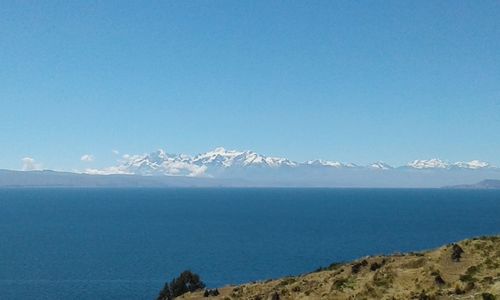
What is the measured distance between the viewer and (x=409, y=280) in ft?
98.0

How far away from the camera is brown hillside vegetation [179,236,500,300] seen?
83.5 feet

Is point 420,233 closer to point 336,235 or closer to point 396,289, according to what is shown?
point 336,235

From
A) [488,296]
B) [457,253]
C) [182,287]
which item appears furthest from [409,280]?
[182,287]

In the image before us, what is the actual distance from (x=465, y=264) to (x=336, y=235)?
161497mm

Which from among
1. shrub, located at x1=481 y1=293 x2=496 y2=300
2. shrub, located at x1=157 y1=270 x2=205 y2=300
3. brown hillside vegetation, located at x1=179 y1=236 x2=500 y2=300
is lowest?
shrub, located at x1=157 y1=270 x2=205 y2=300

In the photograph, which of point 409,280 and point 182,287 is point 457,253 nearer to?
point 409,280

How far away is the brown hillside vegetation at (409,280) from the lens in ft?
83.5

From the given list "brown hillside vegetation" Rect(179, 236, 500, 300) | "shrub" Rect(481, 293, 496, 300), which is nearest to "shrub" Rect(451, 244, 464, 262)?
"brown hillside vegetation" Rect(179, 236, 500, 300)

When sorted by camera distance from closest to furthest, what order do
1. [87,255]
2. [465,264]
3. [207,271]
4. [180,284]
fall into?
[465,264] → [180,284] → [207,271] → [87,255]

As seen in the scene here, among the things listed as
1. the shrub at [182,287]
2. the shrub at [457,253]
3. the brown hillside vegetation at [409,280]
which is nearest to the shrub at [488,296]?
the brown hillside vegetation at [409,280]

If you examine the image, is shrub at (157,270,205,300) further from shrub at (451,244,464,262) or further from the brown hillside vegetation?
shrub at (451,244,464,262)

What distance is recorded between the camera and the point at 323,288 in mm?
33281

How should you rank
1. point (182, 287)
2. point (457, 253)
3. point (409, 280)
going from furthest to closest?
point (182, 287) < point (457, 253) < point (409, 280)

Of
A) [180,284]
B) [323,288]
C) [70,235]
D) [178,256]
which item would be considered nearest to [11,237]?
[70,235]
